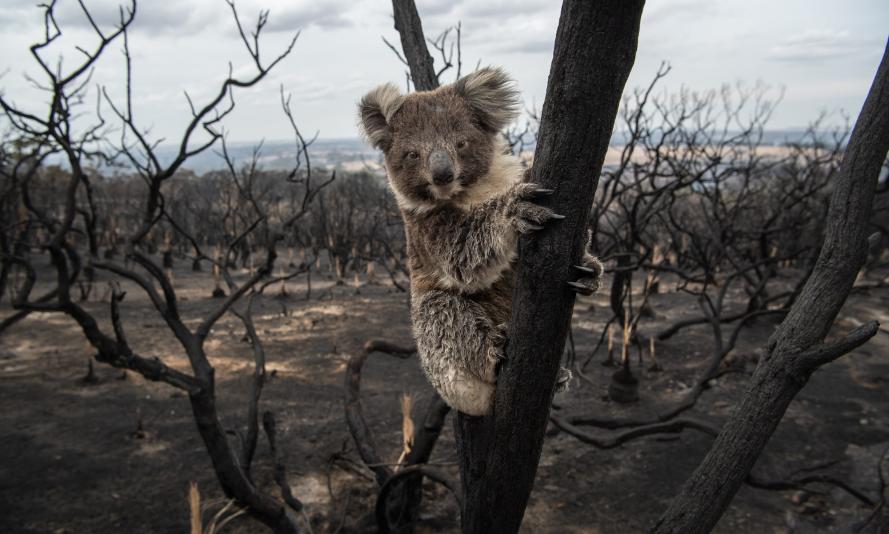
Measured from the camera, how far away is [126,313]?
55.7 ft

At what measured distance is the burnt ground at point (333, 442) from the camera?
669 cm

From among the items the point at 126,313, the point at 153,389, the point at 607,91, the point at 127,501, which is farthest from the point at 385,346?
the point at 126,313

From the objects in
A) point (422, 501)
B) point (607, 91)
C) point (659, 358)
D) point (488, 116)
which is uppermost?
point (488, 116)

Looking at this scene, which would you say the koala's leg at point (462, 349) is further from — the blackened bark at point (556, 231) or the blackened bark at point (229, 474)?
the blackened bark at point (229, 474)

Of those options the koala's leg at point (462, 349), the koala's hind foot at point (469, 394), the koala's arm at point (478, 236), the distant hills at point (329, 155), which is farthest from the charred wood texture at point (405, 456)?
the koala's arm at point (478, 236)

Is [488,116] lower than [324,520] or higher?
higher

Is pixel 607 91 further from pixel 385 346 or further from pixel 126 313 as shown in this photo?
pixel 126 313

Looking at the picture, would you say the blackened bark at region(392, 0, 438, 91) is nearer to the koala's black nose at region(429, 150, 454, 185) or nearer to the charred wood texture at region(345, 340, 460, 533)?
the koala's black nose at region(429, 150, 454, 185)

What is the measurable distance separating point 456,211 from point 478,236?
37cm

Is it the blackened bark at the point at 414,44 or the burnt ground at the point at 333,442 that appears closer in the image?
the blackened bark at the point at 414,44

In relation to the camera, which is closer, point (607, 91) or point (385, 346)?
point (607, 91)

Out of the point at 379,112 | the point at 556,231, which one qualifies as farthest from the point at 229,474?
the point at 556,231

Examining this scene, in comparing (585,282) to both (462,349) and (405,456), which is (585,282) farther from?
(405,456)

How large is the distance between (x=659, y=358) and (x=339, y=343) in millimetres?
7818
